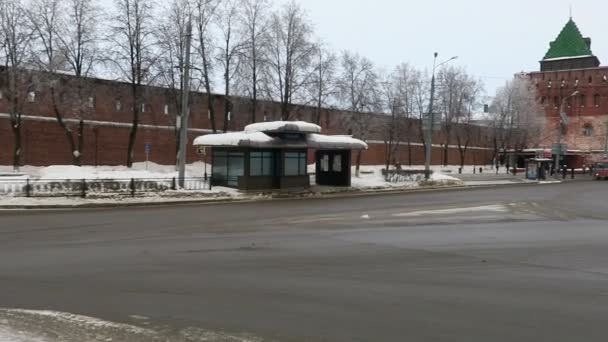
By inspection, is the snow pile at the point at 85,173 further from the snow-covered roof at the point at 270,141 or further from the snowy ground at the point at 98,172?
the snow-covered roof at the point at 270,141

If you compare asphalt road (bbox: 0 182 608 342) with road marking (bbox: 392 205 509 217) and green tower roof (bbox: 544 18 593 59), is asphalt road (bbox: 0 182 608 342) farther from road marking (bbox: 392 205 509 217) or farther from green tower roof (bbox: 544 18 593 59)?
green tower roof (bbox: 544 18 593 59)

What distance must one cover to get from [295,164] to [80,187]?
1190 centimetres

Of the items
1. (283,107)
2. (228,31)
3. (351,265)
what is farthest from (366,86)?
(351,265)

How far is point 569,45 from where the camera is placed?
9144 centimetres

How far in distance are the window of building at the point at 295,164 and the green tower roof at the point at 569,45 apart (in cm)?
7601

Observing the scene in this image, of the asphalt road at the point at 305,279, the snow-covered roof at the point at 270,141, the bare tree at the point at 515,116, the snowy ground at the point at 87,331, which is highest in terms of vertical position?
the bare tree at the point at 515,116

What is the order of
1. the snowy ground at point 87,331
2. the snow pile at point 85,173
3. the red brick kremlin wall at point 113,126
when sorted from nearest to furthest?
the snowy ground at point 87,331 → the snow pile at point 85,173 → the red brick kremlin wall at point 113,126

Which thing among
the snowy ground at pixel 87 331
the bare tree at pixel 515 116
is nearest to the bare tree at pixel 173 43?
the snowy ground at pixel 87 331

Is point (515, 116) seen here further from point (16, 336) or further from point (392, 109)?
point (16, 336)

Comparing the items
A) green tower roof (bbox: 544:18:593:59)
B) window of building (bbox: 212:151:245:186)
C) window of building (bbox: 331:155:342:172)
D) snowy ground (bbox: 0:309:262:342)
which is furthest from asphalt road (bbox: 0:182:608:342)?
green tower roof (bbox: 544:18:593:59)

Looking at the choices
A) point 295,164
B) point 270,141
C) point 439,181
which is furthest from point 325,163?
point 439,181

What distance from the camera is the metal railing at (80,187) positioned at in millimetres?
23062

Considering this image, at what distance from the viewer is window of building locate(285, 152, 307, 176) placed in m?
30.5

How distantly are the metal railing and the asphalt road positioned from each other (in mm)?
6945
